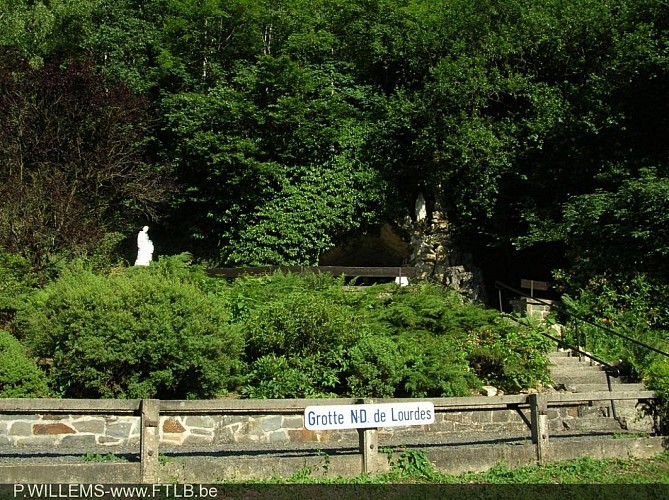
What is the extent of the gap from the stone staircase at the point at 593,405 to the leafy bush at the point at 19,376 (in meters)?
7.23

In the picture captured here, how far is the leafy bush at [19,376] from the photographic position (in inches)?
364

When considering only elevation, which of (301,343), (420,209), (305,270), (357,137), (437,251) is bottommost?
(301,343)

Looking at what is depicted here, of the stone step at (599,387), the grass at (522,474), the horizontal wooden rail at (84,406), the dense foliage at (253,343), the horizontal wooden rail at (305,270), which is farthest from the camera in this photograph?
the horizontal wooden rail at (305,270)

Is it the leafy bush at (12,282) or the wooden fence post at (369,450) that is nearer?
the wooden fence post at (369,450)

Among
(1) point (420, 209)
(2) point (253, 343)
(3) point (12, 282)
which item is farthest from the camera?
(1) point (420, 209)

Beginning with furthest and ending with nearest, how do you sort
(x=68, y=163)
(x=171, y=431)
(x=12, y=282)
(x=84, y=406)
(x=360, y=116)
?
(x=360, y=116) < (x=68, y=163) < (x=12, y=282) < (x=171, y=431) < (x=84, y=406)

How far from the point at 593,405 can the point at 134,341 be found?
7.01 metres

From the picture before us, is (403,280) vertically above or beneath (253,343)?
above

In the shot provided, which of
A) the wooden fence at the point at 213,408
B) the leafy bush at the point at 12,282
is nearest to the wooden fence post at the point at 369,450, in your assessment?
the wooden fence at the point at 213,408

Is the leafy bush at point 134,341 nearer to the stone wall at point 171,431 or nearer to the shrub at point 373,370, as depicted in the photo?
the stone wall at point 171,431

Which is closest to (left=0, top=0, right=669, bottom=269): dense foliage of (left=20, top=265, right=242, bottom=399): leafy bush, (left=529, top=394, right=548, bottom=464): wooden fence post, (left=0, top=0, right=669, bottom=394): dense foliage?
(left=0, top=0, right=669, bottom=394): dense foliage

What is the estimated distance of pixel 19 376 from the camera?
370 inches

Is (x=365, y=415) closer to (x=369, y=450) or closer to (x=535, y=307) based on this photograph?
(x=369, y=450)

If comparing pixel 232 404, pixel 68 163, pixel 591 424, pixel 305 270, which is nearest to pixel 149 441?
pixel 232 404
